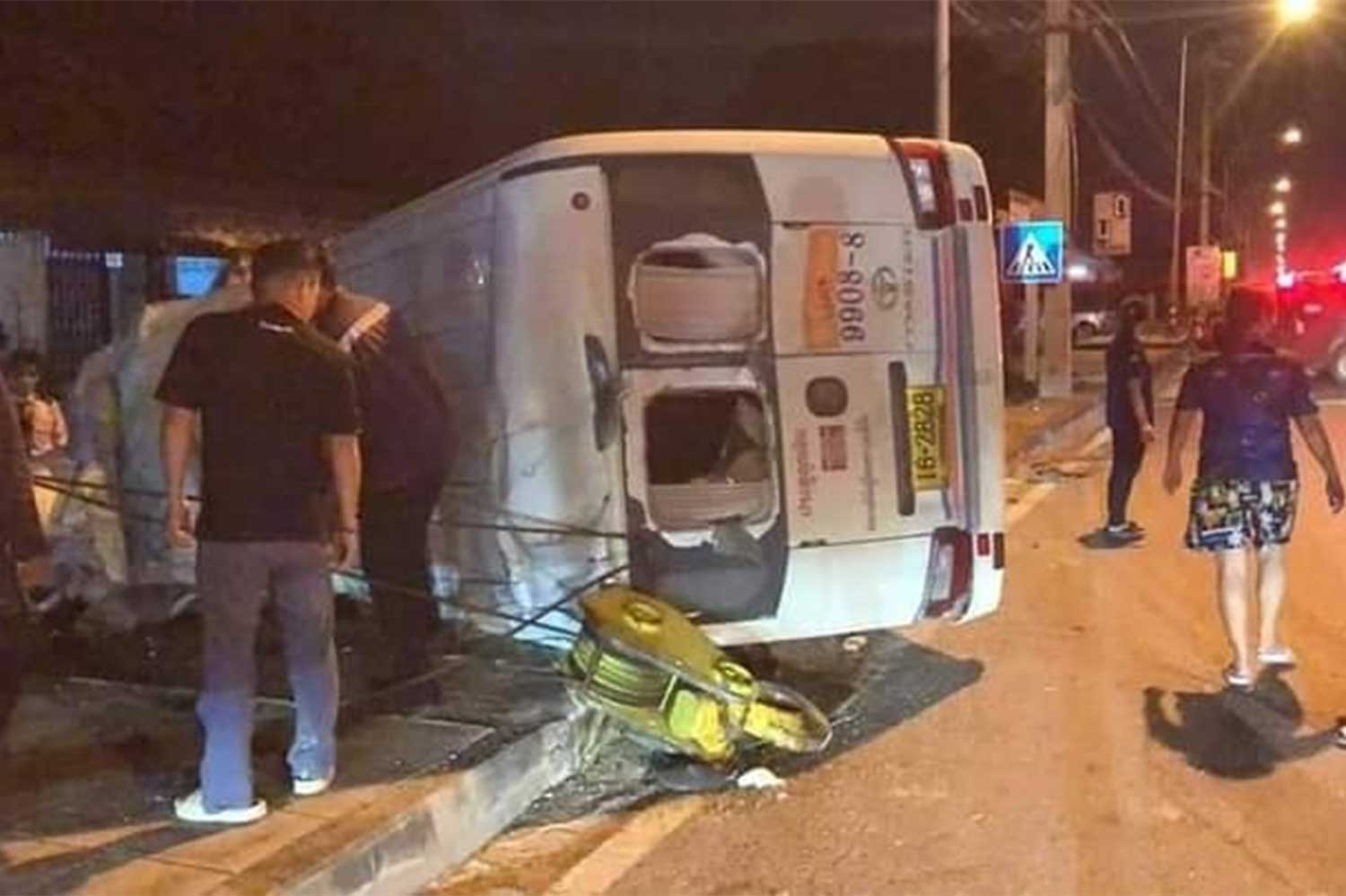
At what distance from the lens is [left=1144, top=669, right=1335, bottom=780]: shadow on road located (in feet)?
21.1

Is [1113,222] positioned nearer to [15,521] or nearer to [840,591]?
[840,591]

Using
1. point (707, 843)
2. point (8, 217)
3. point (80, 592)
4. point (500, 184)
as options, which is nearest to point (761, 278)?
point (500, 184)

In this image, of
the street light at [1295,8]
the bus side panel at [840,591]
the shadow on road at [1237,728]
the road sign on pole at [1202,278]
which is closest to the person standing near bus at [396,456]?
the bus side panel at [840,591]

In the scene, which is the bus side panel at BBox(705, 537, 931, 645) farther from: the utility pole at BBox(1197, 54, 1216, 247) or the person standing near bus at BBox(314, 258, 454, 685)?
the utility pole at BBox(1197, 54, 1216, 247)

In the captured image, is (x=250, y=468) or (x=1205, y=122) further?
(x=1205, y=122)

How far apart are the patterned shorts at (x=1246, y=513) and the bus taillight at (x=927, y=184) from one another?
1.95 metres

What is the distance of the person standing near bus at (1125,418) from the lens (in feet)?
39.4

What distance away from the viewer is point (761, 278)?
648cm

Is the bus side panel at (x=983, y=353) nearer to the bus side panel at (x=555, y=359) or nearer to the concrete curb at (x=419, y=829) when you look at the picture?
the bus side panel at (x=555, y=359)

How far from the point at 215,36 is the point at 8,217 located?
4.92 m

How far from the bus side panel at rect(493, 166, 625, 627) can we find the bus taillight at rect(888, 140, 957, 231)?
122 centimetres

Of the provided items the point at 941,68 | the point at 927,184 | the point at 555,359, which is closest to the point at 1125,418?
the point at 927,184

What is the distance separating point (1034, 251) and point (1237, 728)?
13.9 meters

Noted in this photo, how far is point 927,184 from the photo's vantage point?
6.69 metres
